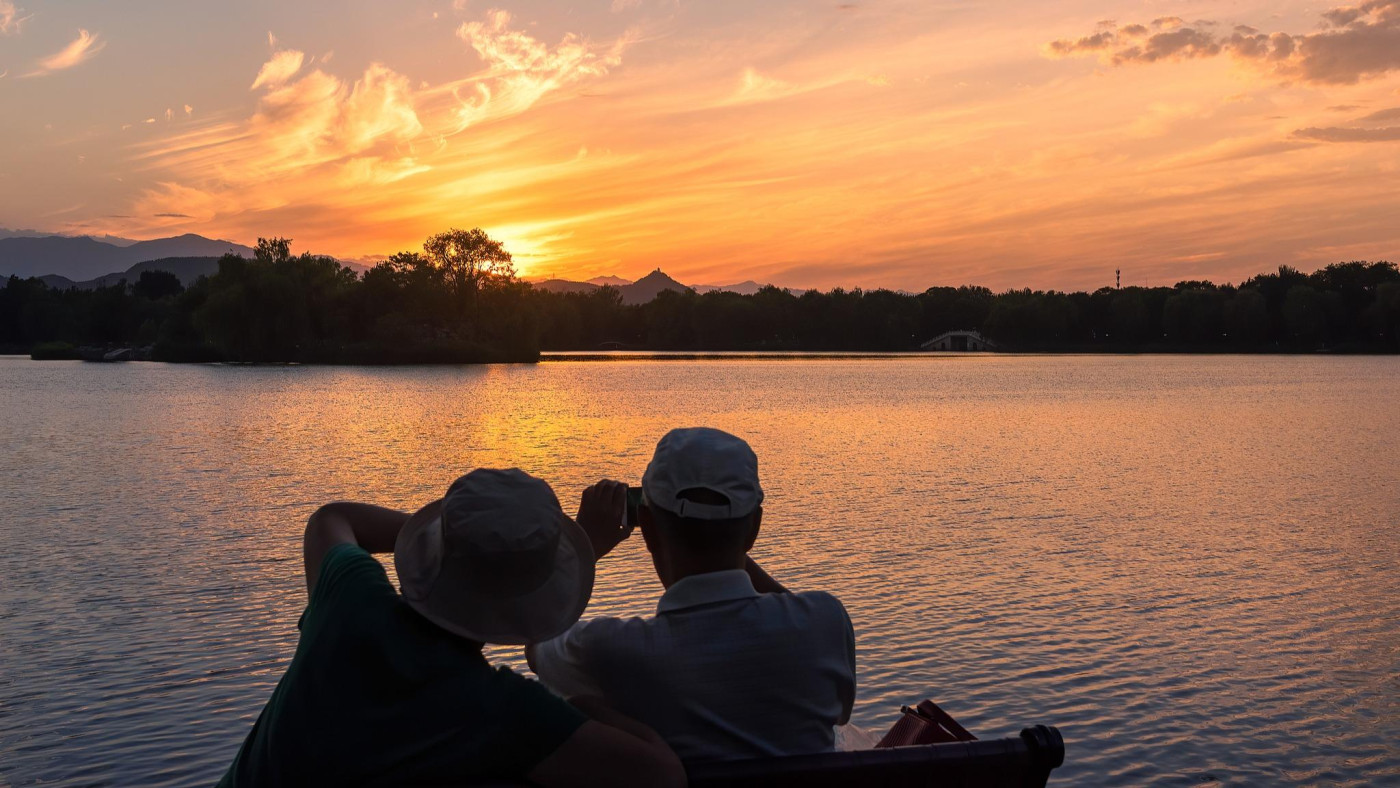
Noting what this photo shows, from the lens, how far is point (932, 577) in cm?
1161

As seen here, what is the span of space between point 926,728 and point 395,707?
1.99 m

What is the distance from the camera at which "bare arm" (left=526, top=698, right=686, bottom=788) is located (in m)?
2.38

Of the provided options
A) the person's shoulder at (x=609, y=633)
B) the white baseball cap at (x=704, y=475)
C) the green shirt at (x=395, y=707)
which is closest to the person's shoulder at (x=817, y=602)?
the white baseball cap at (x=704, y=475)

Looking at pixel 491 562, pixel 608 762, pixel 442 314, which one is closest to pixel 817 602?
pixel 608 762

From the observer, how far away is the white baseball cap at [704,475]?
9.19ft

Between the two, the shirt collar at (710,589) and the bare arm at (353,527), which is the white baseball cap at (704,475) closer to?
the shirt collar at (710,589)

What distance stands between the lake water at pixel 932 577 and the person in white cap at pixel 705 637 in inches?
154

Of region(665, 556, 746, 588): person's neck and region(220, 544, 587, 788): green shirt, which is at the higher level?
region(665, 556, 746, 588): person's neck

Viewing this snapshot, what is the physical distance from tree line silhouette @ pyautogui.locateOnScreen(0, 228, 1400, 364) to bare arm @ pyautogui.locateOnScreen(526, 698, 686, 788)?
107 metres

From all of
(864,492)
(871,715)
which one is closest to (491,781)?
(871,715)

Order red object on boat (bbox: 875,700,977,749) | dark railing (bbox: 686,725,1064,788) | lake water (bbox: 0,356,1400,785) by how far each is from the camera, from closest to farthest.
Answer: dark railing (bbox: 686,725,1064,788)
red object on boat (bbox: 875,700,977,749)
lake water (bbox: 0,356,1400,785)

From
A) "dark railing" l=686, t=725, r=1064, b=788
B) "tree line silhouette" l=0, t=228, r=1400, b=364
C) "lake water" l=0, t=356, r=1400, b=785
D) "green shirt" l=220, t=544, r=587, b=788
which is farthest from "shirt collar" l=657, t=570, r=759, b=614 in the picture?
"tree line silhouette" l=0, t=228, r=1400, b=364

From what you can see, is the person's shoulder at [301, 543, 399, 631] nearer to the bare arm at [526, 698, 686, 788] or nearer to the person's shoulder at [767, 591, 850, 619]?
the bare arm at [526, 698, 686, 788]

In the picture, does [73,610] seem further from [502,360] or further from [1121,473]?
[502,360]
